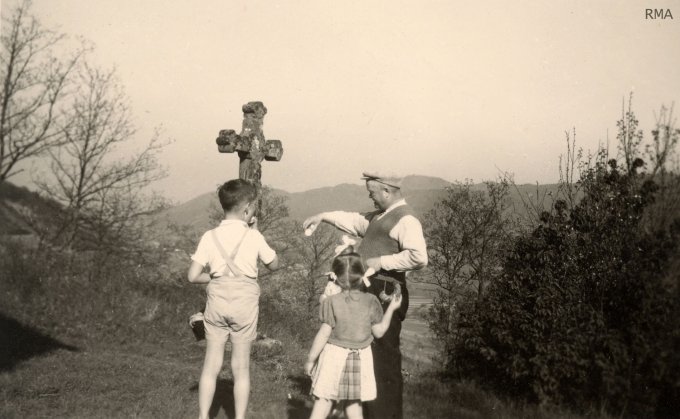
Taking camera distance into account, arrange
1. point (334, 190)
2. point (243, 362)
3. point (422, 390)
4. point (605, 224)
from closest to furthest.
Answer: point (243, 362) < point (605, 224) < point (422, 390) < point (334, 190)

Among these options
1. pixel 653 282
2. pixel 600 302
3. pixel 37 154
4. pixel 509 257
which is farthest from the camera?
pixel 37 154

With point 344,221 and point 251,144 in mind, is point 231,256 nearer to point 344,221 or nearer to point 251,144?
point 344,221

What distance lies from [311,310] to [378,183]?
24.2 meters

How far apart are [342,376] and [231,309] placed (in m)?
0.91

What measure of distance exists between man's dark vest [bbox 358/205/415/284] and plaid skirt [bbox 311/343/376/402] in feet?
2.07

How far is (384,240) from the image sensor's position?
4.05 m

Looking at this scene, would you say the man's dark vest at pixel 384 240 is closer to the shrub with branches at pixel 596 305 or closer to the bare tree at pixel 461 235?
the shrub with branches at pixel 596 305

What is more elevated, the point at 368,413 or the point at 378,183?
the point at 378,183

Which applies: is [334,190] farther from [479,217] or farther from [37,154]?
[37,154]

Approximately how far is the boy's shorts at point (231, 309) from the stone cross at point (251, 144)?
2187 mm

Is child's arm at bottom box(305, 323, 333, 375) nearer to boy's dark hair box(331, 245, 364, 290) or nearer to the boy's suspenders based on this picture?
boy's dark hair box(331, 245, 364, 290)

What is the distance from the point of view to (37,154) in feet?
45.2

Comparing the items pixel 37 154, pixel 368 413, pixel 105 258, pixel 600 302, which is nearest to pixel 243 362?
pixel 368 413

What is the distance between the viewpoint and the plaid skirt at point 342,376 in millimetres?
3678
